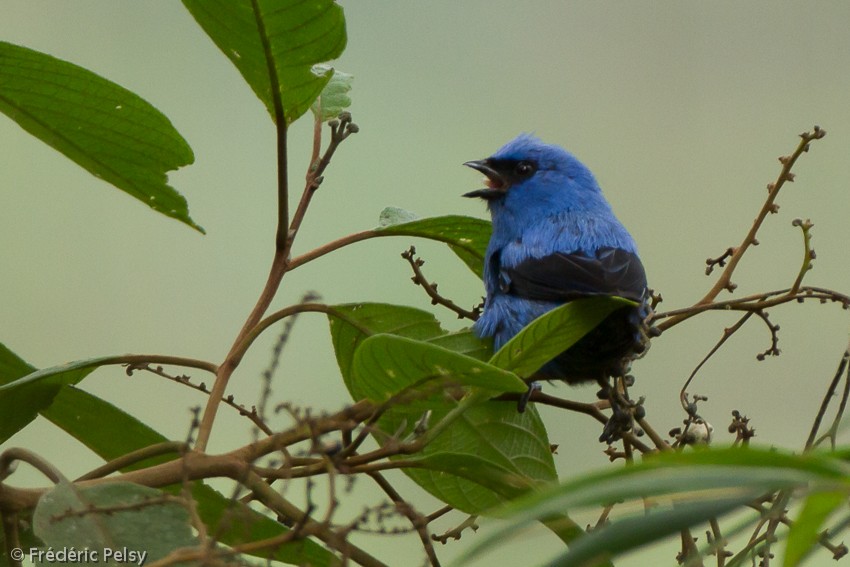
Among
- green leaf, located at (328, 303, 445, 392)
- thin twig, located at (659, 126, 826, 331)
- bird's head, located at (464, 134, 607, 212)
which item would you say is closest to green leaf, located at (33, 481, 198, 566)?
green leaf, located at (328, 303, 445, 392)

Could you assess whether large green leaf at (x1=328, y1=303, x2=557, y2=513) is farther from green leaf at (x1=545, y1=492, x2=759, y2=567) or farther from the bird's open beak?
the bird's open beak

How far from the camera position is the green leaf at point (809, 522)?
628 mm

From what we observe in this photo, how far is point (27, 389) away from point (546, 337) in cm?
72

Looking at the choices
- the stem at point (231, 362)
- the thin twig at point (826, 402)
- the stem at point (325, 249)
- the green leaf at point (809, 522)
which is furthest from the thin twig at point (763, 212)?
the green leaf at point (809, 522)

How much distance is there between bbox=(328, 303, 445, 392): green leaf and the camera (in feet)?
5.39

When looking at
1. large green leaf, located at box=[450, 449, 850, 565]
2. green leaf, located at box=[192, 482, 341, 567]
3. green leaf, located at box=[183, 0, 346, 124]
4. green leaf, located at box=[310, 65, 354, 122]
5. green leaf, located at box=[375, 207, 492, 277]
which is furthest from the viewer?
green leaf, located at box=[310, 65, 354, 122]

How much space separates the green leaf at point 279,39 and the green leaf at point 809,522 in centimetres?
101

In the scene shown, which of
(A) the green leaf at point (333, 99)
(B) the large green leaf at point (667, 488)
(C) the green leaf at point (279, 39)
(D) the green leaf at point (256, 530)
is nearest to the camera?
(B) the large green leaf at point (667, 488)

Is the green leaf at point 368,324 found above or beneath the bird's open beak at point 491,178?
beneath

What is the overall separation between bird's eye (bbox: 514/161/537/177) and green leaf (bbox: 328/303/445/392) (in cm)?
117

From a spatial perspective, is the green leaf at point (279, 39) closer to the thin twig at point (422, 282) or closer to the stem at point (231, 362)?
the stem at point (231, 362)

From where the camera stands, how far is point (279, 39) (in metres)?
1.45

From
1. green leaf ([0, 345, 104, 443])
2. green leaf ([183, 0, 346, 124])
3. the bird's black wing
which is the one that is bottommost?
green leaf ([0, 345, 104, 443])

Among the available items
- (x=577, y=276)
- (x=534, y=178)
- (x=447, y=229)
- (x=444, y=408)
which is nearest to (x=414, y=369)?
(x=444, y=408)
